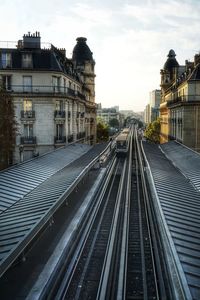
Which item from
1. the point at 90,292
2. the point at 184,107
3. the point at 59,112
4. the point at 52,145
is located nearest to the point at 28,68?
the point at 59,112

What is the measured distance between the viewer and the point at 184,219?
1483 centimetres

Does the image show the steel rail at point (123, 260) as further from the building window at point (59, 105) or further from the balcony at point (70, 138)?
the balcony at point (70, 138)

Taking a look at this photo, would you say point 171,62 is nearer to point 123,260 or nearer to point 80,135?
point 80,135

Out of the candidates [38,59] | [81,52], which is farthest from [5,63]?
[81,52]

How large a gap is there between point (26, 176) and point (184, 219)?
43.8ft

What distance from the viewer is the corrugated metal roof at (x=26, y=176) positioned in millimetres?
19984

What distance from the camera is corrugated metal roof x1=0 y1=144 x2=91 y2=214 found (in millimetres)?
19984

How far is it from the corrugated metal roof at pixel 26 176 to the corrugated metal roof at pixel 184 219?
7.90 meters

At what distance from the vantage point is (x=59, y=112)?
47.1m

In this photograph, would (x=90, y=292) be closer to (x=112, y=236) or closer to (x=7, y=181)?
(x=112, y=236)

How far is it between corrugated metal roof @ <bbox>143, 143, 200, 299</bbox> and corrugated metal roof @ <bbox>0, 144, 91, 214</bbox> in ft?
25.9

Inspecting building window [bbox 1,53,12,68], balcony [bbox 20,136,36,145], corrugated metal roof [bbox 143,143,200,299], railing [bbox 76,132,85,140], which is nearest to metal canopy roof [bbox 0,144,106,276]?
corrugated metal roof [bbox 143,143,200,299]

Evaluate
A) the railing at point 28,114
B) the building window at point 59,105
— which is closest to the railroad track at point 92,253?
the railing at point 28,114

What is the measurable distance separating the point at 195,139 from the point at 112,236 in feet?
105
